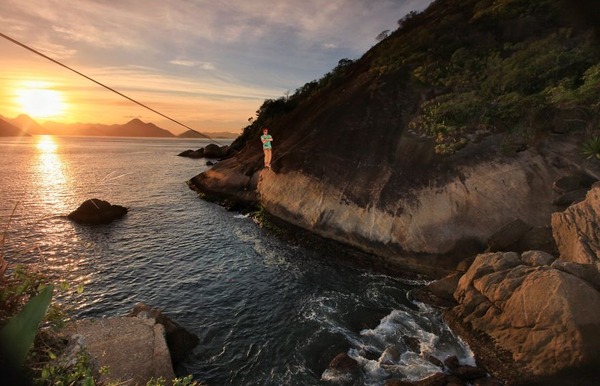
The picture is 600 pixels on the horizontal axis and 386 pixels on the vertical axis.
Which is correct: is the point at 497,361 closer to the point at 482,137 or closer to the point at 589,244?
the point at 589,244

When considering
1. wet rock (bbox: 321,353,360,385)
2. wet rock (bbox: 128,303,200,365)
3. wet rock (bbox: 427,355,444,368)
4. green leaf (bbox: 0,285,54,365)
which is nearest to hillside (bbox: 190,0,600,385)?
wet rock (bbox: 427,355,444,368)

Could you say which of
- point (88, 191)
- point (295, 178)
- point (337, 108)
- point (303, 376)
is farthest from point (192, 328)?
point (88, 191)

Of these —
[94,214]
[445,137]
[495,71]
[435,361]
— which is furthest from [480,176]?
[94,214]

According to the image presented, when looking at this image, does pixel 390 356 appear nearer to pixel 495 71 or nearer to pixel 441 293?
pixel 441 293

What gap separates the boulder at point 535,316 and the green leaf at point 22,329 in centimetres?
1446

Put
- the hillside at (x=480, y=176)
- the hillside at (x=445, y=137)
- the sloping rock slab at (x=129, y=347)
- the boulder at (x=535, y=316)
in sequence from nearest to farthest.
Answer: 1. the sloping rock slab at (x=129, y=347)
2. the boulder at (x=535, y=316)
3. the hillside at (x=480, y=176)
4. the hillside at (x=445, y=137)

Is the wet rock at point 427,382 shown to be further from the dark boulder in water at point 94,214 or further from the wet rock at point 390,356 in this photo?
the dark boulder in water at point 94,214

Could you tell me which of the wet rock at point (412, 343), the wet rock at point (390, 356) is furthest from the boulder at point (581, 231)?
the wet rock at point (390, 356)

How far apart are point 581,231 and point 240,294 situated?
1673 cm

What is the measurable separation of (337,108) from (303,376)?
27802mm

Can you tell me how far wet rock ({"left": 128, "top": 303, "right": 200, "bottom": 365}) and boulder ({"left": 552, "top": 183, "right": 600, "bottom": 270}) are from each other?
54.9ft

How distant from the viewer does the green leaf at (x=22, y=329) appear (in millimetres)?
3264

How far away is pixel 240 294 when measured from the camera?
59.6 ft

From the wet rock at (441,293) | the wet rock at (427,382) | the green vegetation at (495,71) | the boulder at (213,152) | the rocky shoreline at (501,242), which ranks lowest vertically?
the wet rock at (427,382)
